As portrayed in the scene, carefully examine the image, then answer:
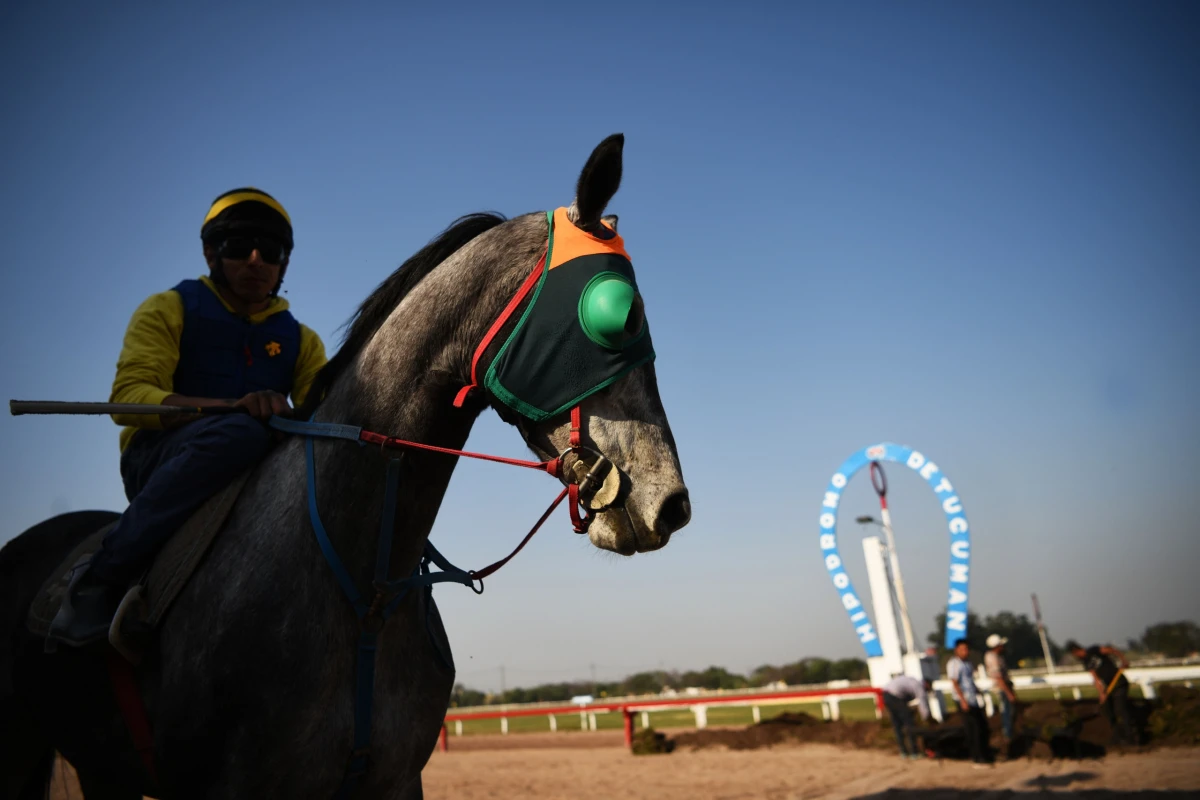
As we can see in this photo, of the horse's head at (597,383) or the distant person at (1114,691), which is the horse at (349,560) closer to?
the horse's head at (597,383)

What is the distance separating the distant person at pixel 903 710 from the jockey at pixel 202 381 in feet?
37.3

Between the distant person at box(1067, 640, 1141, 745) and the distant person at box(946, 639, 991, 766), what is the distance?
6.10ft

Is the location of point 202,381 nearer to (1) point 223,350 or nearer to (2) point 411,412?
(1) point 223,350

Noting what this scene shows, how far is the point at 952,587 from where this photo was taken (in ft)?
49.5

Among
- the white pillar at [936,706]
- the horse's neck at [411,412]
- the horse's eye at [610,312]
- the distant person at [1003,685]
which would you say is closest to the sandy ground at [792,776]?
the distant person at [1003,685]

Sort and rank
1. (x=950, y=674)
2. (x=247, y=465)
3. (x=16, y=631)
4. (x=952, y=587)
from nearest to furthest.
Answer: (x=247, y=465), (x=16, y=631), (x=950, y=674), (x=952, y=587)

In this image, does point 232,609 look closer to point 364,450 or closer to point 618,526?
point 364,450

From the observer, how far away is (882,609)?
52.3 feet

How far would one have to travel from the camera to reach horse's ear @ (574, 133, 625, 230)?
2.34 m

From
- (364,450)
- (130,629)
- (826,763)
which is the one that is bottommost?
(826,763)

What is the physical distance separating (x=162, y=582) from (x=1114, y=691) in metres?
12.9

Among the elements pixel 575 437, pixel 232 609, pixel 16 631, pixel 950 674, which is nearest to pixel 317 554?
pixel 232 609

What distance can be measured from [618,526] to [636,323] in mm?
644

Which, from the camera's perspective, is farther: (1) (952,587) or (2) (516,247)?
(1) (952,587)
